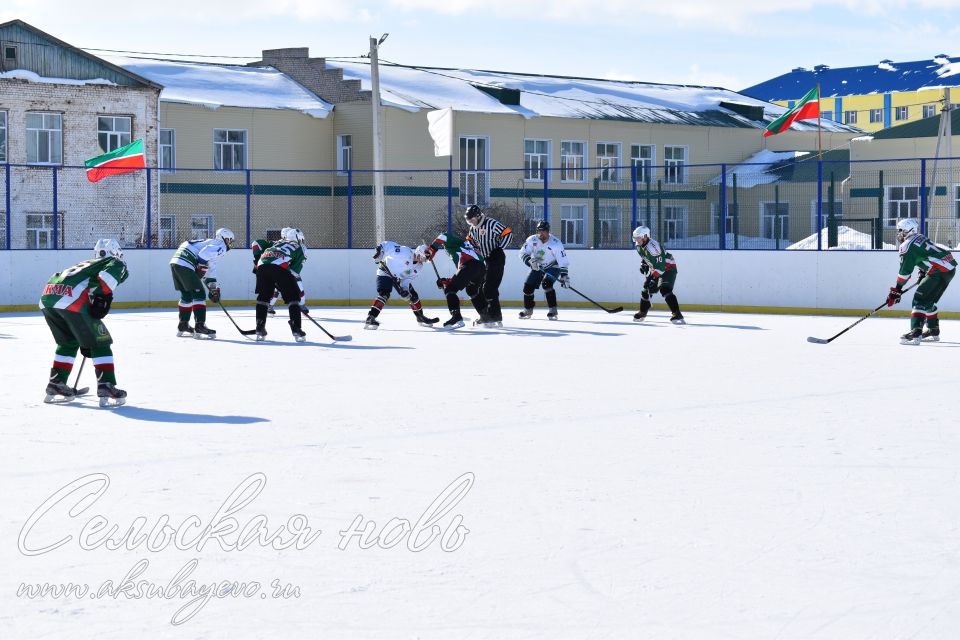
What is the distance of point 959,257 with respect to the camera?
56.6 feet

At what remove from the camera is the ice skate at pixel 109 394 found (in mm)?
8086

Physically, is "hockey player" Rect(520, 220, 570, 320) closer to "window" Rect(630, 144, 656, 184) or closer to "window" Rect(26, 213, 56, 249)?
"window" Rect(26, 213, 56, 249)

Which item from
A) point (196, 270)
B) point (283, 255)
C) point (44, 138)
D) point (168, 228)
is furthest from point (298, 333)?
point (44, 138)

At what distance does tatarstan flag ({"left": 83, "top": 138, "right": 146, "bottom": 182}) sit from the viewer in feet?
71.4

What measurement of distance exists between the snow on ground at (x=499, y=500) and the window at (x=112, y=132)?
68.8 ft

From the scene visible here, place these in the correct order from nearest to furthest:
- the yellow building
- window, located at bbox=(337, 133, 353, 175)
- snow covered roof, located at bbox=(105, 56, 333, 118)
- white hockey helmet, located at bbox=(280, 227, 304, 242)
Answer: white hockey helmet, located at bbox=(280, 227, 304, 242) → snow covered roof, located at bbox=(105, 56, 333, 118) → window, located at bbox=(337, 133, 353, 175) → the yellow building

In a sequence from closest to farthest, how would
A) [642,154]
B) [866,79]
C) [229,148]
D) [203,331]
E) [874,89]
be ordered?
[203,331] < [229,148] < [642,154] < [874,89] < [866,79]

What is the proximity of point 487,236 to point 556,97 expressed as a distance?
24574 mm

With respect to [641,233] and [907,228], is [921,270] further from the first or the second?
[641,233]

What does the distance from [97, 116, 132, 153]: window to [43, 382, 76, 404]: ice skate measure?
75.7 feet

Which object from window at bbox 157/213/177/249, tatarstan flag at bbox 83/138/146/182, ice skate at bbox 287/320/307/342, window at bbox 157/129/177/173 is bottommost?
ice skate at bbox 287/320/307/342

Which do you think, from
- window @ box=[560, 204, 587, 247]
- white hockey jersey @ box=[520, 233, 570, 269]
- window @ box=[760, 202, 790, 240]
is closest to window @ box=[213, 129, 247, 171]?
window @ box=[560, 204, 587, 247]

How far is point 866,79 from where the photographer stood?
69688mm

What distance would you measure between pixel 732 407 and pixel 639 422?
3.13ft
